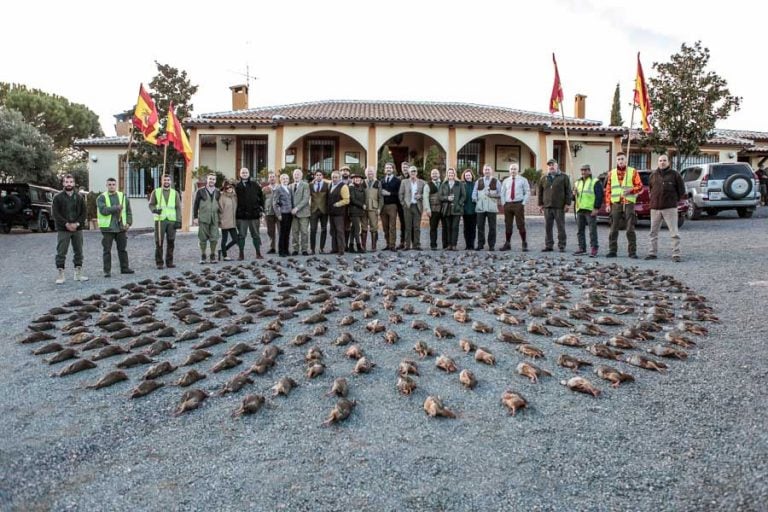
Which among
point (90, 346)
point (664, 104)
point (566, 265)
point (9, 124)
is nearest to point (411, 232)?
point (566, 265)

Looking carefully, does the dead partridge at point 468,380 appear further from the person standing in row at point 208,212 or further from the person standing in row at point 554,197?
the person standing in row at point 208,212

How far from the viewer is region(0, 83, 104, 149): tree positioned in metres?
33.2

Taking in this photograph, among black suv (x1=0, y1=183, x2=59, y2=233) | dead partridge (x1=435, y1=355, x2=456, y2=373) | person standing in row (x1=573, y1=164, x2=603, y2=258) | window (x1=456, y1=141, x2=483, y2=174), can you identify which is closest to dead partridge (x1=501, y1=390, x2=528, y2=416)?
dead partridge (x1=435, y1=355, x2=456, y2=373)

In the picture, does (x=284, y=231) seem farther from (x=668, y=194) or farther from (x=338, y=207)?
(x=668, y=194)

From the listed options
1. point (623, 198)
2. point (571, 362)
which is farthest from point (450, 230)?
point (571, 362)

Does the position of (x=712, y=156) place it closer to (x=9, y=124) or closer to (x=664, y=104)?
(x=664, y=104)

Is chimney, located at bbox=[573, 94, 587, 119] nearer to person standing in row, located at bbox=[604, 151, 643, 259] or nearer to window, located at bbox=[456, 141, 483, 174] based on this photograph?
window, located at bbox=[456, 141, 483, 174]

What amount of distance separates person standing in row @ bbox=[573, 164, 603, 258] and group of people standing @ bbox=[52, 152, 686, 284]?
2cm

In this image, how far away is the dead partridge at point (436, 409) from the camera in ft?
12.6

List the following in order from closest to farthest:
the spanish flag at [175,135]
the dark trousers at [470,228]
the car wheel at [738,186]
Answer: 1. the spanish flag at [175,135]
2. the dark trousers at [470,228]
3. the car wheel at [738,186]

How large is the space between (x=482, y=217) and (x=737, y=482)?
9073 millimetres

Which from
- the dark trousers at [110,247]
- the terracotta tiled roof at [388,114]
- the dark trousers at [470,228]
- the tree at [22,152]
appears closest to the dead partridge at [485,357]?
the dark trousers at [110,247]

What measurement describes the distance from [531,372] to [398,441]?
139cm

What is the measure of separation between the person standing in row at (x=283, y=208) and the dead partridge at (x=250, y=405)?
24.7 ft
